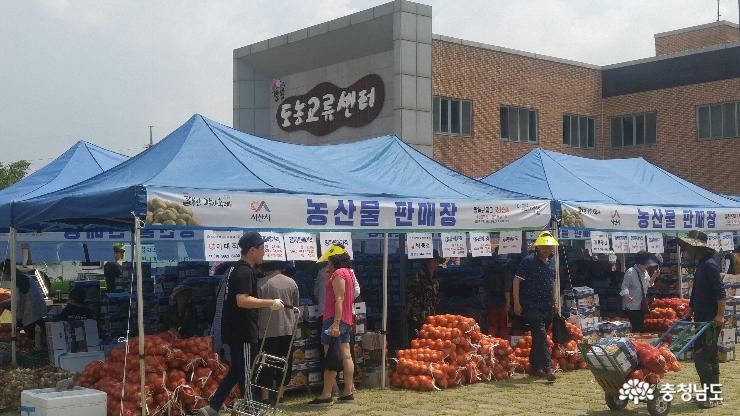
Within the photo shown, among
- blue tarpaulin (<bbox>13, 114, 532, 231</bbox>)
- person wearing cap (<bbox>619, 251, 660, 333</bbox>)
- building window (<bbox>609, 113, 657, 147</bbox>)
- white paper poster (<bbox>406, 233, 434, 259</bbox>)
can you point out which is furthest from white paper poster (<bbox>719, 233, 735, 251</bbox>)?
building window (<bbox>609, 113, 657, 147</bbox>)

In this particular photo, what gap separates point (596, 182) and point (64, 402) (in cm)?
1085

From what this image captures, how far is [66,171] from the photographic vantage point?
15.0 meters

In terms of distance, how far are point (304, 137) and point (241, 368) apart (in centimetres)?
2728

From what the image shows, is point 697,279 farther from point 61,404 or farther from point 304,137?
point 304,137

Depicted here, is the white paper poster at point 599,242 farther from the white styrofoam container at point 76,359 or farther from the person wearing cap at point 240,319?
the white styrofoam container at point 76,359

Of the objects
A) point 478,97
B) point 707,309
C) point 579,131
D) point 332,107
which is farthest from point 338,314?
point 579,131

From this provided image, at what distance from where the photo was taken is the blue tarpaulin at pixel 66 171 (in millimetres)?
13750

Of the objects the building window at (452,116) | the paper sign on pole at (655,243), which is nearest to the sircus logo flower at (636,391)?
the paper sign on pole at (655,243)

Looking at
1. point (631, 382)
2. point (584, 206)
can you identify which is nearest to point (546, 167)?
point (584, 206)

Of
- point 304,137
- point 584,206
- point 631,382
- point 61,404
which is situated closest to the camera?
point 61,404

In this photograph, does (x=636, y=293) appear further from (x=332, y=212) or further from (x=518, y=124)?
(x=518, y=124)

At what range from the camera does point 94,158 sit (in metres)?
15.8

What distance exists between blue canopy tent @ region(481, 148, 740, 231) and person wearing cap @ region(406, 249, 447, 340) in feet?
7.66

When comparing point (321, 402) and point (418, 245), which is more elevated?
point (418, 245)
